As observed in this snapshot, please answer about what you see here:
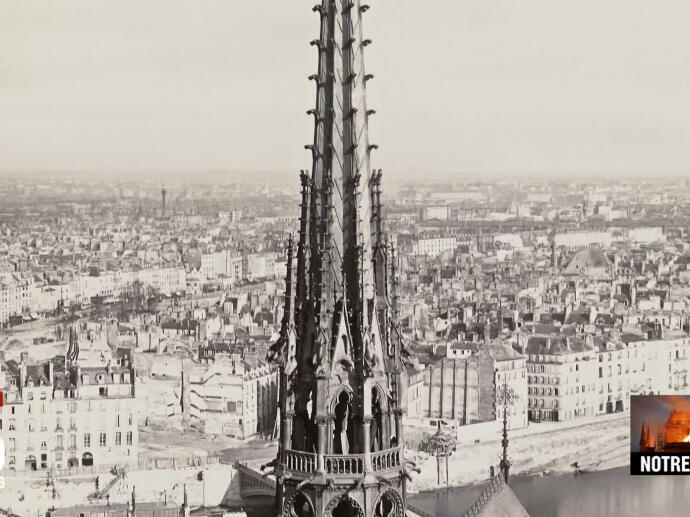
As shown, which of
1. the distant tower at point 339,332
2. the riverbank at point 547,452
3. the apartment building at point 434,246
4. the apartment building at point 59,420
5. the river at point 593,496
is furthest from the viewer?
the apartment building at point 434,246

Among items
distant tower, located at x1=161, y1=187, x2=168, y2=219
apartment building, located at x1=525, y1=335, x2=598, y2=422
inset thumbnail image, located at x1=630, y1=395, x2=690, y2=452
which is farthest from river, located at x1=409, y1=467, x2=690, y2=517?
distant tower, located at x1=161, y1=187, x2=168, y2=219

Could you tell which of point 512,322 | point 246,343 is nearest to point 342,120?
point 246,343

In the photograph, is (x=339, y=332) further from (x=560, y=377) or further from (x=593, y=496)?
(x=560, y=377)

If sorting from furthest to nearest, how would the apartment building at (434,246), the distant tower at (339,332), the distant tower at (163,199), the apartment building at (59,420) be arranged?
1. the apartment building at (434,246)
2. the apartment building at (59,420)
3. the distant tower at (163,199)
4. the distant tower at (339,332)

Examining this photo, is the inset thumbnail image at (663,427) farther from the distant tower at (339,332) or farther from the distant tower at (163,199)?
the distant tower at (163,199)

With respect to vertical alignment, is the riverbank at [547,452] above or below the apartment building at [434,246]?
below

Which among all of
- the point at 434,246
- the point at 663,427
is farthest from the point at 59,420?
the point at 663,427

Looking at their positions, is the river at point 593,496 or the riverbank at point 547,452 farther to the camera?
the riverbank at point 547,452

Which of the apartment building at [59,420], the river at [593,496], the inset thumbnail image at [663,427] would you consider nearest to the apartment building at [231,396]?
the apartment building at [59,420]
